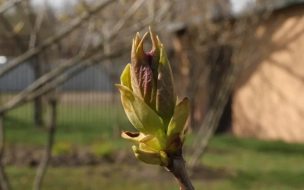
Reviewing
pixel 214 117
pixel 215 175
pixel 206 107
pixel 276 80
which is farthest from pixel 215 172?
pixel 206 107

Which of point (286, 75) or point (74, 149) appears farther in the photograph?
point (286, 75)

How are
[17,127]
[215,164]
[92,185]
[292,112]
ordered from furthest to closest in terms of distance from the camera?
[17,127] < [292,112] < [215,164] < [92,185]

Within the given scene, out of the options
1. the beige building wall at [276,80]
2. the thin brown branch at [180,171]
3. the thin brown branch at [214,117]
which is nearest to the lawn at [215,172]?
the thin brown branch at [214,117]

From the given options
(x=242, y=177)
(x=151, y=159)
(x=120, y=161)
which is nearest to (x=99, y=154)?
(x=120, y=161)

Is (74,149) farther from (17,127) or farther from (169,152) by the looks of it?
(169,152)

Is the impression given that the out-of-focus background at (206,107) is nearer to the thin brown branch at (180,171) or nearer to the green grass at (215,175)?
the green grass at (215,175)

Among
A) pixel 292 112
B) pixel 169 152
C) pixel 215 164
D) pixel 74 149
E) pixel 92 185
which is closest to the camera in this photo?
pixel 169 152

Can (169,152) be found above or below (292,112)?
Answer: above

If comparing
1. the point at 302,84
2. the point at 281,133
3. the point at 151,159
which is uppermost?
the point at 151,159
